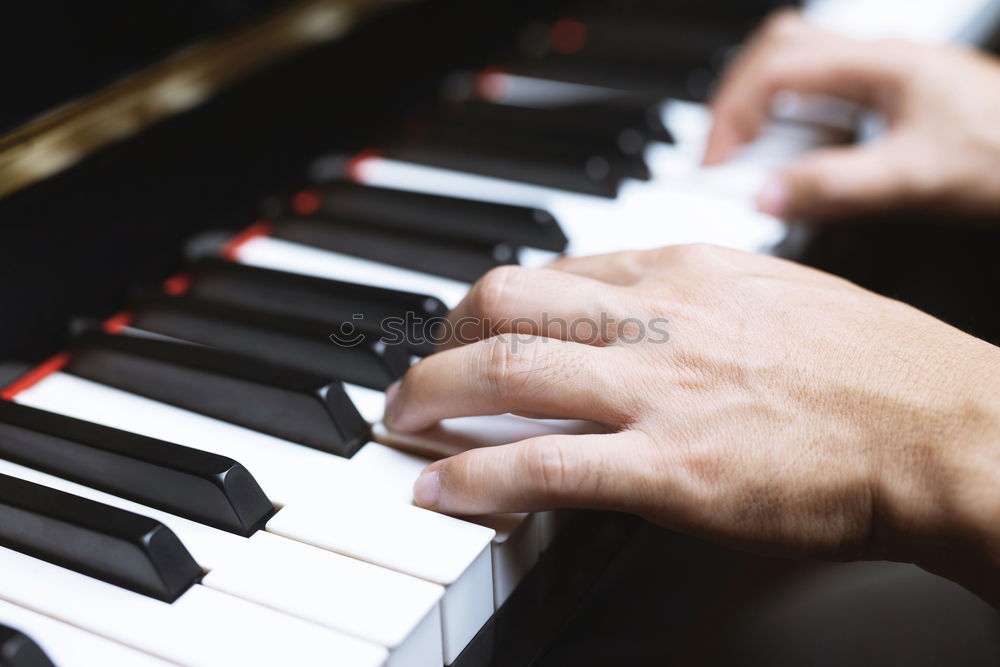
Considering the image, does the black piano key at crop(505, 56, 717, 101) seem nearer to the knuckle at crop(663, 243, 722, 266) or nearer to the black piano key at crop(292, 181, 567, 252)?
the black piano key at crop(292, 181, 567, 252)

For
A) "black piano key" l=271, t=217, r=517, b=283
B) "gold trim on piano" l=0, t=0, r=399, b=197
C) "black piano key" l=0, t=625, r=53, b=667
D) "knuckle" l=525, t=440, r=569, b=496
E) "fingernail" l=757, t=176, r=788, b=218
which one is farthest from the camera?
"fingernail" l=757, t=176, r=788, b=218

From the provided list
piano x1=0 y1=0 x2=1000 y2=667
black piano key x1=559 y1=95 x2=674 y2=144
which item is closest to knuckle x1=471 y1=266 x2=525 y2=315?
piano x1=0 y1=0 x2=1000 y2=667

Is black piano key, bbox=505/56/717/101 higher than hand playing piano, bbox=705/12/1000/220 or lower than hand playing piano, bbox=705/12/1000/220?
higher

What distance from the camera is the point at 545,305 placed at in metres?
0.78

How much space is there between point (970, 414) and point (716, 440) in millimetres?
200

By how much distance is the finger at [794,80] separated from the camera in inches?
49.2

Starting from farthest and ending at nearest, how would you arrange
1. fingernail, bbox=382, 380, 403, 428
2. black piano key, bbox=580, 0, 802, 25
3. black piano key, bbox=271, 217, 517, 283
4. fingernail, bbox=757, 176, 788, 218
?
black piano key, bbox=580, 0, 802, 25, fingernail, bbox=757, 176, 788, 218, black piano key, bbox=271, 217, 517, 283, fingernail, bbox=382, 380, 403, 428

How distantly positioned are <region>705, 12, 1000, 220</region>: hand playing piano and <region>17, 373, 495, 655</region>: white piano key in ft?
2.14

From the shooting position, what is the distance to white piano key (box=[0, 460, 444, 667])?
603 mm

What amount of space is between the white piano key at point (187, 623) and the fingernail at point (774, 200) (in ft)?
2.51

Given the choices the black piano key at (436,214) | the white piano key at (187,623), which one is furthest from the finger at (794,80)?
the white piano key at (187,623)

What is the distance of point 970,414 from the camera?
0.70 meters

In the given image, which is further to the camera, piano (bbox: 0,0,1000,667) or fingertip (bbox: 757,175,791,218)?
fingertip (bbox: 757,175,791,218)

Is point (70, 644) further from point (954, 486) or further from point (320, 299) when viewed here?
point (954, 486)
